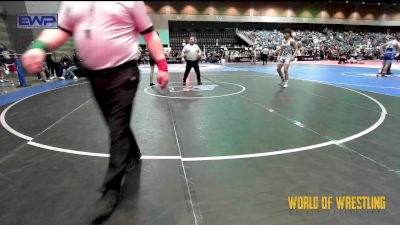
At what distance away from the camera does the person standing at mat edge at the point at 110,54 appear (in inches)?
74.1

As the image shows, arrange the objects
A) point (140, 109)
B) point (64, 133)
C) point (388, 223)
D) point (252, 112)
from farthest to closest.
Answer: point (140, 109) → point (252, 112) → point (64, 133) → point (388, 223)

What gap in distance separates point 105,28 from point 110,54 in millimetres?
197

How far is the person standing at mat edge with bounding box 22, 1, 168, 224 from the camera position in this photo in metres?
1.88

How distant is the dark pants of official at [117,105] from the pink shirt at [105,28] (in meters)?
0.11

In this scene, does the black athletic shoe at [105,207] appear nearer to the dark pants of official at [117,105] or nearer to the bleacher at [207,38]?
the dark pants of official at [117,105]

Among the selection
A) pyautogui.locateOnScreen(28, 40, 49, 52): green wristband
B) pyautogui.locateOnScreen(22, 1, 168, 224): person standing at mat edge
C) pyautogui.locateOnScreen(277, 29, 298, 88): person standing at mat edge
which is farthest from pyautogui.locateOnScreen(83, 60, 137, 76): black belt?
pyautogui.locateOnScreen(277, 29, 298, 88): person standing at mat edge

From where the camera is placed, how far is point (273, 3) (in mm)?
34656

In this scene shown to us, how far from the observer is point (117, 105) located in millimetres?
2234

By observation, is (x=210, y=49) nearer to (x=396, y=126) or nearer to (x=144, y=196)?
(x=396, y=126)

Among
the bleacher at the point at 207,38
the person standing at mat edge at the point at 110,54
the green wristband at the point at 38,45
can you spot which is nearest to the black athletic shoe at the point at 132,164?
the person standing at mat edge at the point at 110,54

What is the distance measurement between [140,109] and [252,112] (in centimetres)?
243

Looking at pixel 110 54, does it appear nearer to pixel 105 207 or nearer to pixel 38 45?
pixel 38 45

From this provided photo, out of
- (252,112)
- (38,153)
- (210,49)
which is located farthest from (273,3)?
(38,153)

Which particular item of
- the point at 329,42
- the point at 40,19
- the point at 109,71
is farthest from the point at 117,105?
the point at 329,42
